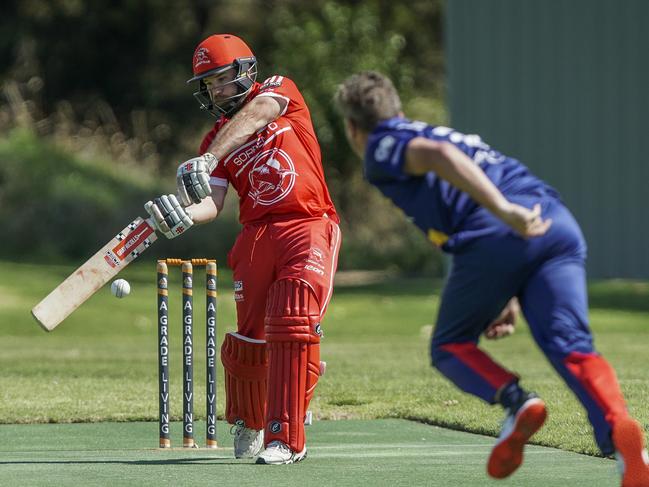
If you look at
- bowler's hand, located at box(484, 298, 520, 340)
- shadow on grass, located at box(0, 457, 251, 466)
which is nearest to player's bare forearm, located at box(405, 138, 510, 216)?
bowler's hand, located at box(484, 298, 520, 340)

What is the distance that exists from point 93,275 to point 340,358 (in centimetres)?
931

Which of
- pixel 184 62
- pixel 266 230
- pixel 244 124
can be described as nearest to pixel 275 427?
pixel 266 230

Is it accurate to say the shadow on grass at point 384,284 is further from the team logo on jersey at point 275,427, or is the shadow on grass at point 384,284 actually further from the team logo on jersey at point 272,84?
the team logo on jersey at point 275,427

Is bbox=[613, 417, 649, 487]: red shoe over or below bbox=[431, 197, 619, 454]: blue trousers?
below

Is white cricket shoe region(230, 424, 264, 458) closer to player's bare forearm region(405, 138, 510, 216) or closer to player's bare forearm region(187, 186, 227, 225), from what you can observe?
player's bare forearm region(187, 186, 227, 225)

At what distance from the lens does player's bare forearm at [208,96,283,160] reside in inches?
286

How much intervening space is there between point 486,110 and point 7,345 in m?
12.8

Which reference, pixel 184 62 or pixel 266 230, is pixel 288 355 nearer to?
pixel 266 230

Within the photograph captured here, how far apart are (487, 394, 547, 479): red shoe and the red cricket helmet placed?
259 centimetres

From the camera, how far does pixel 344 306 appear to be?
23234 millimetres

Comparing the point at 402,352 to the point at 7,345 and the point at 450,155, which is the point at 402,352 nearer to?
the point at 7,345

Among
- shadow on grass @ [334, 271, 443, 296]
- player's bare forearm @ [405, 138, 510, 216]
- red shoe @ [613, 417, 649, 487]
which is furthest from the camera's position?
shadow on grass @ [334, 271, 443, 296]

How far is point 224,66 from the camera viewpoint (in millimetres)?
7445

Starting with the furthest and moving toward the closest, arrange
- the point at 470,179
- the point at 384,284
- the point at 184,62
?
the point at 184,62 → the point at 384,284 → the point at 470,179
